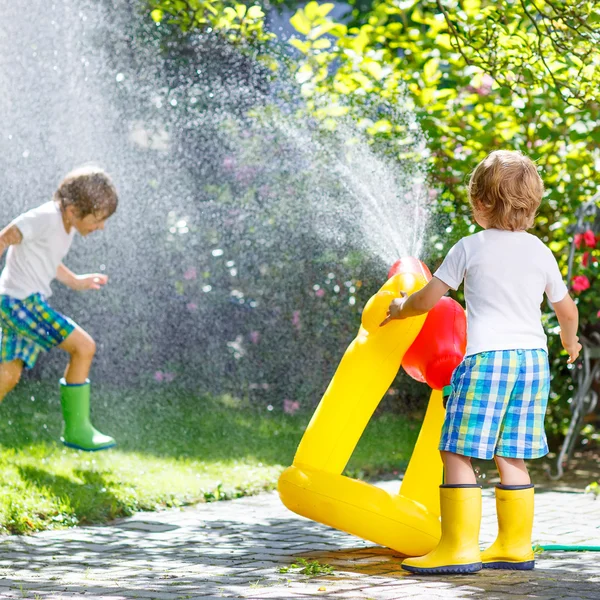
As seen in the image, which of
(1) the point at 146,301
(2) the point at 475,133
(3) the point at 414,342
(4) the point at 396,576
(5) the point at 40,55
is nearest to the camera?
(4) the point at 396,576

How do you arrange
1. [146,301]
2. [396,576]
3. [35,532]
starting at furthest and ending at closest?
1. [146,301]
2. [35,532]
3. [396,576]

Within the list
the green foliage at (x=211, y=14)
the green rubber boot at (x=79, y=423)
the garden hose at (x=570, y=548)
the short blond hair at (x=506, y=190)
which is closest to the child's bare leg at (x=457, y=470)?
the garden hose at (x=570, y=548)

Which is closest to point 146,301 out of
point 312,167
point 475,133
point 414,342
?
point 312,167

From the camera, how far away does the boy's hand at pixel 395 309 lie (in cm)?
327

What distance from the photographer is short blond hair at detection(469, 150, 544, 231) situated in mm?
3152

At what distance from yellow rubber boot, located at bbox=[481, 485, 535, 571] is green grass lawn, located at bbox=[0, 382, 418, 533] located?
162 cm

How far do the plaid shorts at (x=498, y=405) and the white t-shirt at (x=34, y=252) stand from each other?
2.22 meters

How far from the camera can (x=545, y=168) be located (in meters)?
5.92

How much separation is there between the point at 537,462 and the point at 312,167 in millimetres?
2101

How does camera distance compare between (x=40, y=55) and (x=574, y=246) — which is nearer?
(x=574, y=246)

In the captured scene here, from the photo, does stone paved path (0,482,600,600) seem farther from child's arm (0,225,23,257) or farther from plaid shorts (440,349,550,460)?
child's arm (0,225,23,257)

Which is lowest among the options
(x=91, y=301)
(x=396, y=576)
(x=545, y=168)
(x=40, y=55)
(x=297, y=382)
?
(x=396, y=576)

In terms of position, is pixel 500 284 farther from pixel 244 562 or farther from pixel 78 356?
pixel 78 356

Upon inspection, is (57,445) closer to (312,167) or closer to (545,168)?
(312,167)
